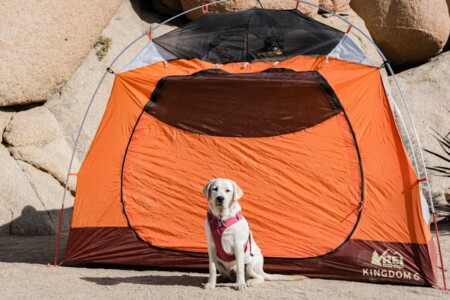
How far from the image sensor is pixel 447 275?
22.0ft

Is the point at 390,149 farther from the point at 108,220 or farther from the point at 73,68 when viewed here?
the point at 73,68

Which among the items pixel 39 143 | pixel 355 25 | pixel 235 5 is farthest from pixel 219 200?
pixel 355 25

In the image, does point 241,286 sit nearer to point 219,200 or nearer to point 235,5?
point 219,200

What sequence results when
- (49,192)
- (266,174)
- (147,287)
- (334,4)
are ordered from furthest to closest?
1. (334,4)
2. (49,192)
3. (266,174)
4. (147,287)

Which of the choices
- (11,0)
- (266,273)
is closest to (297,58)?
(266,273)

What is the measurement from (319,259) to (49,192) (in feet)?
14.8

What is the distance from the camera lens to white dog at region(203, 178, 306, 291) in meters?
5.73

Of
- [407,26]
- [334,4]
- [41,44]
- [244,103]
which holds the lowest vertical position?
[244,103]

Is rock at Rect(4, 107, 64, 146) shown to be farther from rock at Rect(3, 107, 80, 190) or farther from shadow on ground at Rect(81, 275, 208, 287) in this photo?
shadow on ground at Rect(81, 275, 208, 287)

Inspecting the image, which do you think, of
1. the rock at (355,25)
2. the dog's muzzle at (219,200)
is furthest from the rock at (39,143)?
the rock at (355,25)

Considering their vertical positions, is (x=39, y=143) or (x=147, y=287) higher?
(x=39, y=143)

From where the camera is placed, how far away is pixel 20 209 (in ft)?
30.6

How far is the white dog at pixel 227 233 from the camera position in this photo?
18.8ft

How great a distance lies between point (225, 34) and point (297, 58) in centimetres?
89
